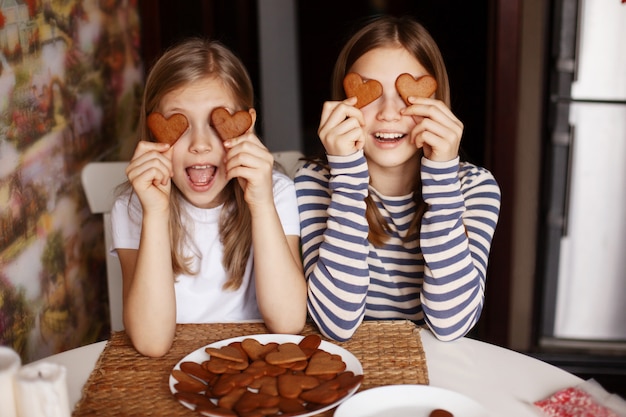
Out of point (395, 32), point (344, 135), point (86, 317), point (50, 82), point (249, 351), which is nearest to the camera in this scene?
point (249, 351)

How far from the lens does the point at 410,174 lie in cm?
171

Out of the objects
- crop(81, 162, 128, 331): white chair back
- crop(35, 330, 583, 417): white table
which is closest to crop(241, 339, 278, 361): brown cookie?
crop(35, 330, 583, 417): white table

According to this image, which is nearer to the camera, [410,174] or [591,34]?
[410,174]

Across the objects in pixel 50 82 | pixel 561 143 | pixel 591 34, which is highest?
pixel 591 34

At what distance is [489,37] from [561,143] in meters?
0.45

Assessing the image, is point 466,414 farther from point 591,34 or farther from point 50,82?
point 591,34

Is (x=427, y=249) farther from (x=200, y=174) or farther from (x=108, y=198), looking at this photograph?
(x=108, y=198)

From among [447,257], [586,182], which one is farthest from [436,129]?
[586,182]

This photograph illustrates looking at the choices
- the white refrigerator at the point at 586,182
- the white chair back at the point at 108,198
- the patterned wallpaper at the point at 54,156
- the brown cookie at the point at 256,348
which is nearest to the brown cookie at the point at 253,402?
the brown cookie at the point at 256,348

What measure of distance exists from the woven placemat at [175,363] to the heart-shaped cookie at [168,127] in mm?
366

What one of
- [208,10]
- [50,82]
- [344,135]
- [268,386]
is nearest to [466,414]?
[268,386]

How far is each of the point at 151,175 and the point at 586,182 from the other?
1813 mm

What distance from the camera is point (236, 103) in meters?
1.63

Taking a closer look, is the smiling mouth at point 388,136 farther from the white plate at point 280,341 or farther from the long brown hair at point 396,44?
the white plate at point 280,341
